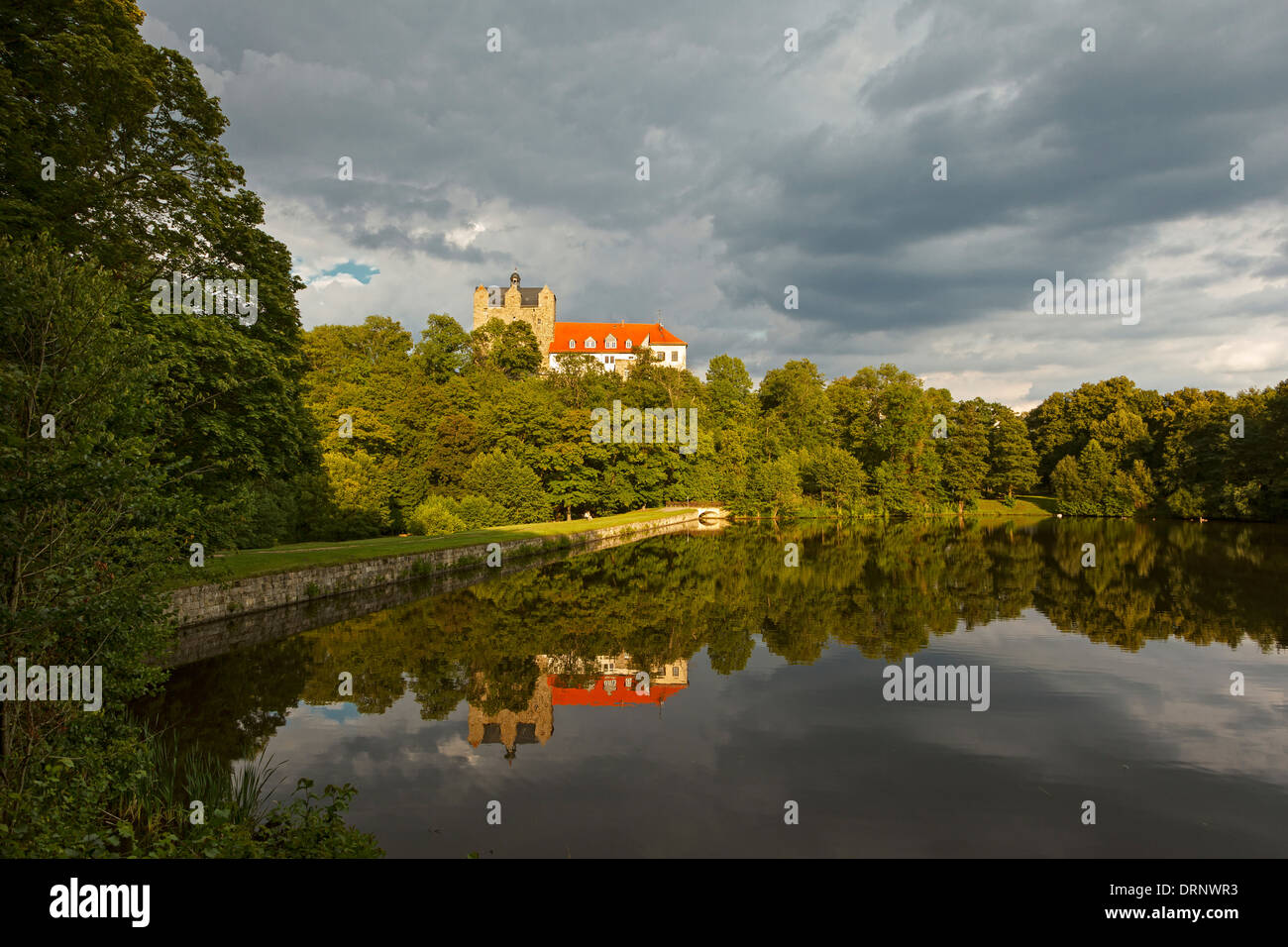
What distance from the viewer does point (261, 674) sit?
42.5 ft

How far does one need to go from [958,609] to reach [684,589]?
9.03 meters

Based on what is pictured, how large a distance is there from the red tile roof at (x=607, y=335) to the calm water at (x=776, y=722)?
287 ft

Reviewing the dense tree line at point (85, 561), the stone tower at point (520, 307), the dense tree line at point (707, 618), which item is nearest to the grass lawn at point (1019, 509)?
the dense tree line at point (707, 618)

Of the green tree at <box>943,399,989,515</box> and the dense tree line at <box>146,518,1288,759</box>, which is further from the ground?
the green tree at <box>943,399,989,515</box>

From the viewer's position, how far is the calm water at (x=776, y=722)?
7.37 m

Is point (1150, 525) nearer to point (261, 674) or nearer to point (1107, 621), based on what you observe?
point (1107, 621)

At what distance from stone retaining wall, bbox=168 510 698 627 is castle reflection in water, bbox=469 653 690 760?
577 cm

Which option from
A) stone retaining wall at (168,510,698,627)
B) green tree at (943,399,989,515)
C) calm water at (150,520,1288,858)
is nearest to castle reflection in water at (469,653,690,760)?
calm water at (150,520,1288,858)

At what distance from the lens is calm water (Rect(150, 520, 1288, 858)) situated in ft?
24.2

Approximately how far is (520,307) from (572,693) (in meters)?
98.8

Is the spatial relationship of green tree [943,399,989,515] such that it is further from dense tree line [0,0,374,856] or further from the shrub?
dense tree line [0,0,374,856]
